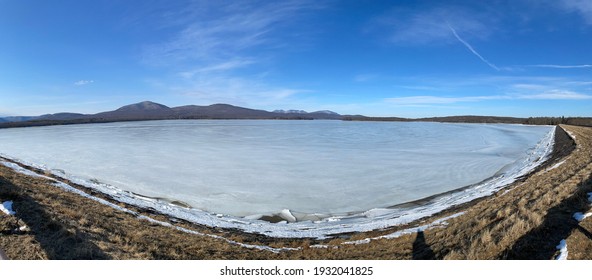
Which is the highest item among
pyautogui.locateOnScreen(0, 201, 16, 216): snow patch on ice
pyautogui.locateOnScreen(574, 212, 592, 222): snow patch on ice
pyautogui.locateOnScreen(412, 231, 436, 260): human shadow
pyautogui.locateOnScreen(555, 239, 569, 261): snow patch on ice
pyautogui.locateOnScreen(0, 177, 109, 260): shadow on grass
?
pyautogui.locateOnScreen(574, 212, 592, 222): snow patch on ice

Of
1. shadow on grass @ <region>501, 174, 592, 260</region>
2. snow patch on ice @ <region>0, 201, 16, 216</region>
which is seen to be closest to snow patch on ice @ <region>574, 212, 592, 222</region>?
shadow on grass @ <region>501, 174, 592, 260</region>

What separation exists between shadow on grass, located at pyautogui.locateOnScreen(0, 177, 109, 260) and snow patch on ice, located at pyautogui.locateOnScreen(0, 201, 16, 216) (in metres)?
0.09

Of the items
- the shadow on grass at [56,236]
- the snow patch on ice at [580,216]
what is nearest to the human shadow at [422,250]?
the snow patch on ice at [580,216]

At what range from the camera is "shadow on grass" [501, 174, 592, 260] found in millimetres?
4625

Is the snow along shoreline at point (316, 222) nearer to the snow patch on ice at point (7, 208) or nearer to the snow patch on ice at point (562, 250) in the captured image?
the snow patch on ice at point (7, 208)

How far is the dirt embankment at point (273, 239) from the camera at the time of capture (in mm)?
4922

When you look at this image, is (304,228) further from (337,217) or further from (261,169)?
(261,169)

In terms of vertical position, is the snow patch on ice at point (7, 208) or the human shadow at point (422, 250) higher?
the snow patch on ice at point (7, 208)

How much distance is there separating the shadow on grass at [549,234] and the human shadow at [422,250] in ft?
4.07

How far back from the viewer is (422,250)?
5.90m

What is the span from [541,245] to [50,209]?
10.2 meters

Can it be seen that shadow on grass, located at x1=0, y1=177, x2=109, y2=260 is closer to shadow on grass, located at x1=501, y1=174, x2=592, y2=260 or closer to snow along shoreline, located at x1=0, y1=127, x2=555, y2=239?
snow along shoreline, located at x1=0, y1=127, x2=555, y2=239

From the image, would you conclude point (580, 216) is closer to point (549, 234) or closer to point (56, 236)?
point (549, 234)

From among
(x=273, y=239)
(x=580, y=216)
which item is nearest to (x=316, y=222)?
(x=273, y=239)
